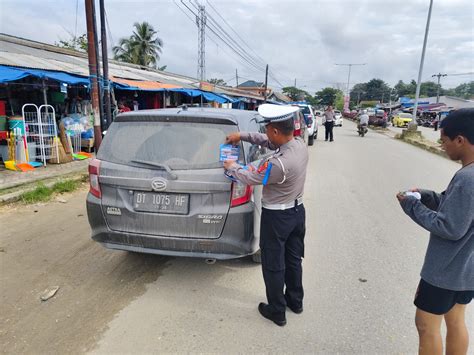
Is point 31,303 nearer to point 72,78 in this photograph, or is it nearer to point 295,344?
point 295,344

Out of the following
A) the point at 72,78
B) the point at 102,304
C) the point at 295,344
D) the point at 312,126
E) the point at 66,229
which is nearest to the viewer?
the point at 295,344

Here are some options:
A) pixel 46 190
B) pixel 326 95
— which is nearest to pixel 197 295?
pixel 46 190

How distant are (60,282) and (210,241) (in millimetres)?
1626

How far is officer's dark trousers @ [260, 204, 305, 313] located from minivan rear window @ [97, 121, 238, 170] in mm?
725

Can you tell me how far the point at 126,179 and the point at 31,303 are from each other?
54.1 inches

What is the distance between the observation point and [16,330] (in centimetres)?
266

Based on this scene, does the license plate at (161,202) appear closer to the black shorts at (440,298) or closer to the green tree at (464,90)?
the black shorts at (440,298)

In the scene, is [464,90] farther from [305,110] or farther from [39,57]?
[39,57]

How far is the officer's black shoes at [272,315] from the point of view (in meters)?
2.74

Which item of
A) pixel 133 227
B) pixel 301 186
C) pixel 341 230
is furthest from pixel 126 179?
pixel 341 230

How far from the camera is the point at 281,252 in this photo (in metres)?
2.65

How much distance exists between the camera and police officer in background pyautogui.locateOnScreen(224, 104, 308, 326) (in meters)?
2.49

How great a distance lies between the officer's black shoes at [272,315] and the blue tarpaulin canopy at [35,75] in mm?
7447

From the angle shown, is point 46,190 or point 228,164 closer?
point 228,164
